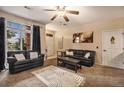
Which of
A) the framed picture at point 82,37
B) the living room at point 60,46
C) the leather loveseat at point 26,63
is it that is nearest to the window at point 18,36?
the living room at point 60,46

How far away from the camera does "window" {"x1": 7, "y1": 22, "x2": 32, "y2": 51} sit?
6.05ft

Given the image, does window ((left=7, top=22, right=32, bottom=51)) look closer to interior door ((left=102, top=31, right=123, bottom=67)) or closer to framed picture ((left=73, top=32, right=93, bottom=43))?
framed picture ((left=73, top=32, right=93, bottom=43))

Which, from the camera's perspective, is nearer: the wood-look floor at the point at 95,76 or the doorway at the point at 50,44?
the wood-look floor at the point at 95,76

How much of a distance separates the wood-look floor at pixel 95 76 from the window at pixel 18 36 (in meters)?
0.58

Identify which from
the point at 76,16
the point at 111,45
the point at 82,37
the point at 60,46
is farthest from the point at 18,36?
the point at 111,45

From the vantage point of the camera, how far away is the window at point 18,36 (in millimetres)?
1845

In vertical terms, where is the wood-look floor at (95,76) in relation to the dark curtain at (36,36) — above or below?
below

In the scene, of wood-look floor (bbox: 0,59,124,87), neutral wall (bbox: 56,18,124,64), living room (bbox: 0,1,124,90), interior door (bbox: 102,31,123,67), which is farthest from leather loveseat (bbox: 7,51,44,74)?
interior door (bbox: 102,31,123,67)

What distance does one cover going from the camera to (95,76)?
7.65ft

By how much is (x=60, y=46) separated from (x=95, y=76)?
114 centimetres

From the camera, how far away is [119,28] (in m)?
2.79

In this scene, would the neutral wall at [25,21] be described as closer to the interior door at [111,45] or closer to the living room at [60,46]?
the living room at [60,46]

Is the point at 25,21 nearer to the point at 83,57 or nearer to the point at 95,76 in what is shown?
the point at 83,57

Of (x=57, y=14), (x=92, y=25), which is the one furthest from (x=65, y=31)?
(x=92, y=25)
